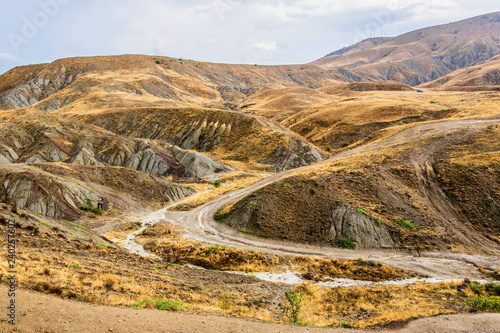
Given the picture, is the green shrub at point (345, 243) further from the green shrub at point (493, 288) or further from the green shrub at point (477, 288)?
the green shrub at point (493, 288)

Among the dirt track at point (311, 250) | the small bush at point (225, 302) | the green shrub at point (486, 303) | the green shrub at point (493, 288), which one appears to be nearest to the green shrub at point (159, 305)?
the small bush at point (225, 302)

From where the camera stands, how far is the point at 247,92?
134875 mm

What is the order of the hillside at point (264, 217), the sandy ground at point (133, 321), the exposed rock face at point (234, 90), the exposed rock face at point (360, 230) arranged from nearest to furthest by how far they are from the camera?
the sandy ground at point (133, 321) < the hillside at point (264, 217) < the exposed rock face at point (360, 230) < the exposed rock face at point (234, 90)

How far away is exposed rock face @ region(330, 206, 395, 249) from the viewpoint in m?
24.9

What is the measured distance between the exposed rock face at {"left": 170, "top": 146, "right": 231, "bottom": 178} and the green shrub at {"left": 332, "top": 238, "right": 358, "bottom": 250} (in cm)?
2912

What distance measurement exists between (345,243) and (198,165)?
3205 centimetres

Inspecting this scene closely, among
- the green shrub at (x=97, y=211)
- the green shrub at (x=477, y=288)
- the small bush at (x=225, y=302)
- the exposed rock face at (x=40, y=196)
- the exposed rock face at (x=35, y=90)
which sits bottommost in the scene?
the green shrub at (x=477, y=288)

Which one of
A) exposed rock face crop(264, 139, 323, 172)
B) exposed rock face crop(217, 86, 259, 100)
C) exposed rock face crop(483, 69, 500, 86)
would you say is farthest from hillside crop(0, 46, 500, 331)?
exposed rock face crop(483, 69, 500, 86)

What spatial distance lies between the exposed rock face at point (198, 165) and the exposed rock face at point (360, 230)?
2815 cm

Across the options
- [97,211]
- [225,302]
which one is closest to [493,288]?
[225,302]

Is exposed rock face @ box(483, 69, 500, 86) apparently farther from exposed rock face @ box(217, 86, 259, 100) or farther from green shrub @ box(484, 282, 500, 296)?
green shrub @ box(484, 282, 500, 296)

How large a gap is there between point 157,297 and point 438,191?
28.8 m

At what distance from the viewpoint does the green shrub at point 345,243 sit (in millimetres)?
24750

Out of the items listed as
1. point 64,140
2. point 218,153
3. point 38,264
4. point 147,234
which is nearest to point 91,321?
point 38,264
